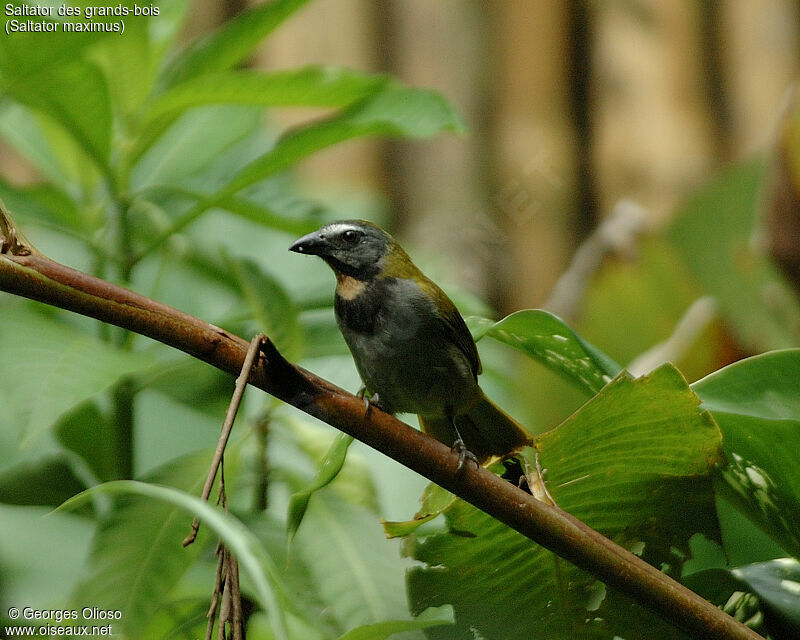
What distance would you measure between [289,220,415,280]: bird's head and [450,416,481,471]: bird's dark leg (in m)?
0.20

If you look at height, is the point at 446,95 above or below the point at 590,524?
above

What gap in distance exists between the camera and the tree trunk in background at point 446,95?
2.90 metres

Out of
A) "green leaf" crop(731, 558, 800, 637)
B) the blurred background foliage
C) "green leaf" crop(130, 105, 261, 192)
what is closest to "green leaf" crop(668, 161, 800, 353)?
the blurred background foliage

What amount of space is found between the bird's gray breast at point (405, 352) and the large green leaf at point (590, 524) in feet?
0.73

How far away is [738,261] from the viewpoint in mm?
1856

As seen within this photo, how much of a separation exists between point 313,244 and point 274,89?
0.19 m

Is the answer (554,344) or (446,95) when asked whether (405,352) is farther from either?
(446,95)

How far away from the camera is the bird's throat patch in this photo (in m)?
0.98

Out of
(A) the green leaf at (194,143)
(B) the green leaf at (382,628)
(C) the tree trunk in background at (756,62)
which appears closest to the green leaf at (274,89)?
(A) the green leaf at (194,143)

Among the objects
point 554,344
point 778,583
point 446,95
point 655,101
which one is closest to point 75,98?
point 554,344

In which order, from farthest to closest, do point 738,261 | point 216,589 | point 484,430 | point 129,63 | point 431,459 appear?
point 738,261 → point 129,63 → point 484,430 → point 431,459 → point 216,589

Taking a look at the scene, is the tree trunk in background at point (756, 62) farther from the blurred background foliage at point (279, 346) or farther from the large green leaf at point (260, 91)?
the large green leaf at point (260, 91)

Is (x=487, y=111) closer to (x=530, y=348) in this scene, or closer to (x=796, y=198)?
(x=796, y=198)

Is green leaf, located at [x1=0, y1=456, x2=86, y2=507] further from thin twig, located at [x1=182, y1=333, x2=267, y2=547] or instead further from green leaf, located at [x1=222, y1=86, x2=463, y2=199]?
thin twig, located at [x1=182, y1=333, x2=267, y2=547]
